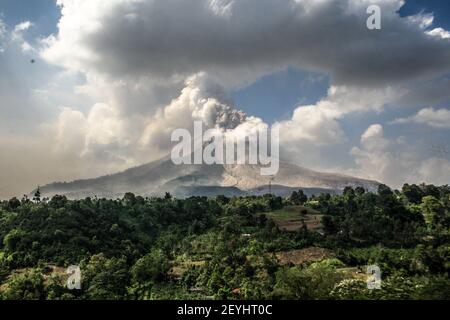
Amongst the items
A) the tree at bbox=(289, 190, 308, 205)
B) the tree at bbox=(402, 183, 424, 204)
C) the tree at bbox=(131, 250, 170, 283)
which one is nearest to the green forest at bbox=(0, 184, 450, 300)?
the tree at bbox=(131, 250, 170, 283)

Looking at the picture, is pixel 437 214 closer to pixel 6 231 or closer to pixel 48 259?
pixel 48 259

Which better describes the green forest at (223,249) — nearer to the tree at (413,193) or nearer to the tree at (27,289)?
the tree at (27,289)

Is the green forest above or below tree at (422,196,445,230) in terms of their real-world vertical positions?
below

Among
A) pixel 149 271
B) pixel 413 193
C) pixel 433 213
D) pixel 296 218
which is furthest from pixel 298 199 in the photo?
pixel 149 271

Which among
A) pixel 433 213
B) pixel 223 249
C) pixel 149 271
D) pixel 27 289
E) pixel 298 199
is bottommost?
pixel 27 289

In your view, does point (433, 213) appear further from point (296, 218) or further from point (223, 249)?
point (223, 249)

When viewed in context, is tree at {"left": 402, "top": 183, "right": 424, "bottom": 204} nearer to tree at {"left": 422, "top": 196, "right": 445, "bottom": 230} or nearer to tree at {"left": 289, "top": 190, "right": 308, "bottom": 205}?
tree at {"left": 422, "top": 196, "right": 445, "bottom": 230}

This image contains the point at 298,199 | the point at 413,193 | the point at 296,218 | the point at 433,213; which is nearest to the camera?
the point at 433,213

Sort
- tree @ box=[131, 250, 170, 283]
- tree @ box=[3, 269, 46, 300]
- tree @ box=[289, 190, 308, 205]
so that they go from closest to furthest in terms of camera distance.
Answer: tree @ box=[3, 269, 46, 300] → tree @ box=[131, 250, 170, 283] → tree @ box=[289, 190, 308, 205]

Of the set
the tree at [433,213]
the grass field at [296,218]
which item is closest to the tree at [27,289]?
the grass field at [296,218]

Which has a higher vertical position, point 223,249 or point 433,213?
point 433,213
